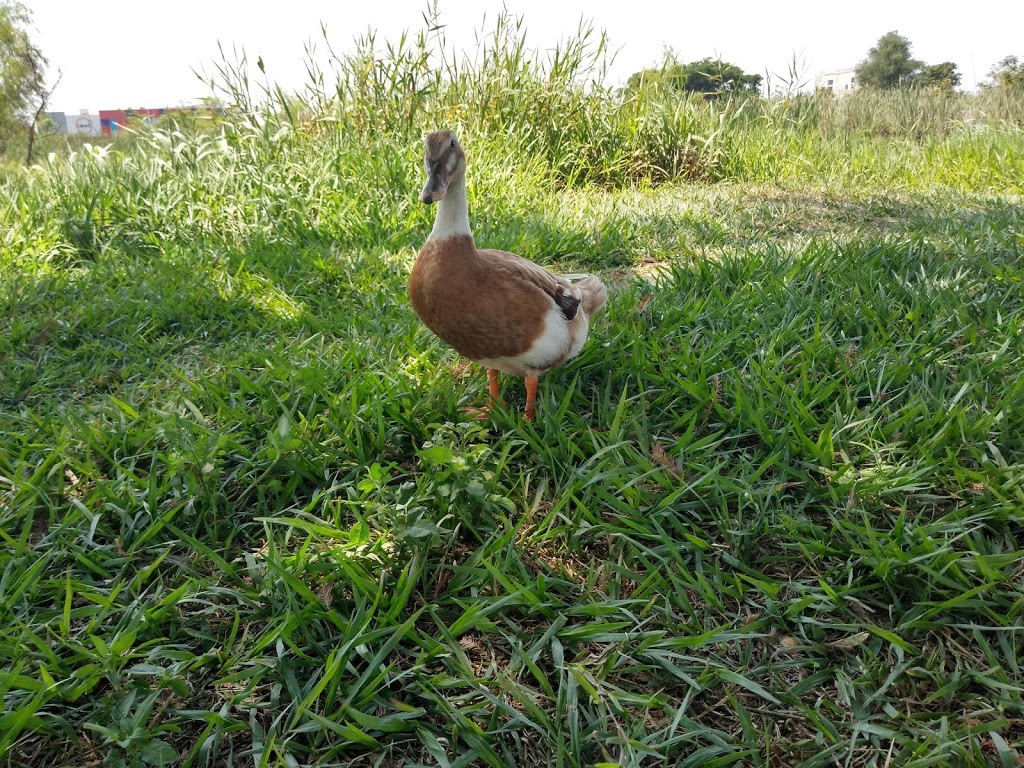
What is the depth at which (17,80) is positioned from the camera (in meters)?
29.5

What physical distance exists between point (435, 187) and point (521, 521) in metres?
1.10

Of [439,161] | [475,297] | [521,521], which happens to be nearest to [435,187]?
[439,161]

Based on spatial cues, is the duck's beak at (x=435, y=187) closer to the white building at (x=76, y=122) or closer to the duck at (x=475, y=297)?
the duck at (x=475, y=297)

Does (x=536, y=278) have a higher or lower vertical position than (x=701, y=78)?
lower

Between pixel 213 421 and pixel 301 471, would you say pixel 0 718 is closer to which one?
pixel 301 471

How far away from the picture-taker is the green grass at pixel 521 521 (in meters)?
1.37

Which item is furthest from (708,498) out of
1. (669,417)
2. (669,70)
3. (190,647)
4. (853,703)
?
(669,70)

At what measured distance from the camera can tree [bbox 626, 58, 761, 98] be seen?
7387 millimetres

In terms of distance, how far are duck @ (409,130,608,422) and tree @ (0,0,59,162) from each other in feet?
114

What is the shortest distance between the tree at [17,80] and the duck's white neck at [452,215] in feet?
114

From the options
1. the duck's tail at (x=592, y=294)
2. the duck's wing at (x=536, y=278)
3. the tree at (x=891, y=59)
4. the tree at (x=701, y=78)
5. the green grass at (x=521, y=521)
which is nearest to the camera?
the green grass at (x=521, y=521)

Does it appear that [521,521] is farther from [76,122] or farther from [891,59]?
[76,122]

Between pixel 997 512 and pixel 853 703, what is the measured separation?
0.77 m

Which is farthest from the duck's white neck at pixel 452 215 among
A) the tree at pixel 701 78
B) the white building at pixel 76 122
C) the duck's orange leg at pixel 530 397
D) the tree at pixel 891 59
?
the white building at pixel 76 122
